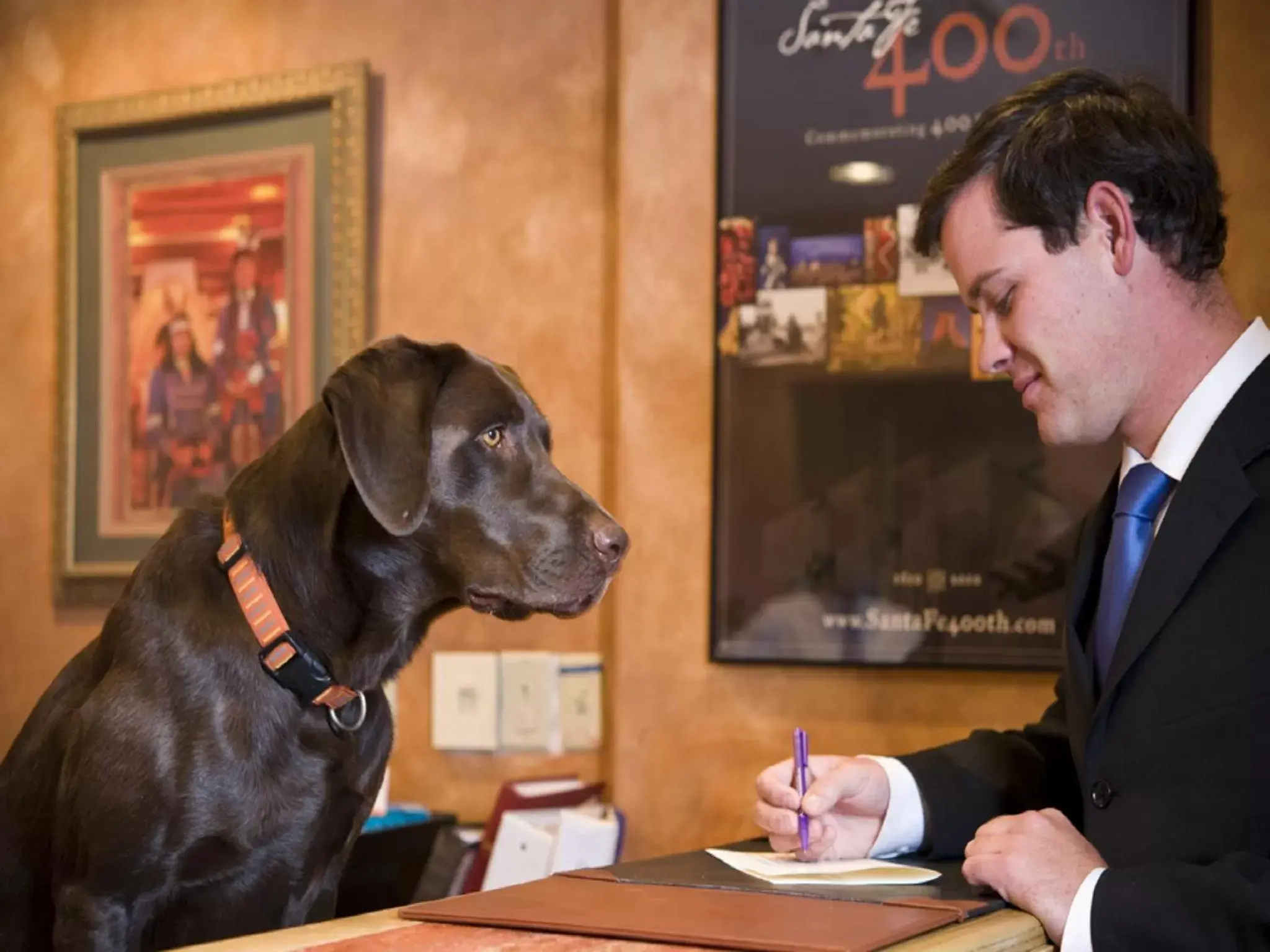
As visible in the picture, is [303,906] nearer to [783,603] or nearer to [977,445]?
[783,603]

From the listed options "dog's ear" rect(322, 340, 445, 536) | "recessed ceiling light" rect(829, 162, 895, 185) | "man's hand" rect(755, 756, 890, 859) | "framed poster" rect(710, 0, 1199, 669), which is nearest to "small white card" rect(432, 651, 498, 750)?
"framed poster" rect(710, 0, 1199, 669)

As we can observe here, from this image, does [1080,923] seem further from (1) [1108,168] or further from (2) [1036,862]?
(1) [1108,168]

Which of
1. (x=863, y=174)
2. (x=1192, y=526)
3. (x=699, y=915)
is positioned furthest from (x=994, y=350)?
(x=863, y=174)

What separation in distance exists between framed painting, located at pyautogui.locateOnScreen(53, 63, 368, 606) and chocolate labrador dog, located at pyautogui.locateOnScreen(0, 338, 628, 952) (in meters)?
1.52

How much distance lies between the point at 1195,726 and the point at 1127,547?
0.75 feet

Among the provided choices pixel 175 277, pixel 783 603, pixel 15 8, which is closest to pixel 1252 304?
pixel 783 603

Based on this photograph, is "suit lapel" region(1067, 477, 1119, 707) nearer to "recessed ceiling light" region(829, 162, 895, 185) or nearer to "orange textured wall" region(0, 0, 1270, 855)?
"orange textured wall" region(0, 0, 1270, 855)

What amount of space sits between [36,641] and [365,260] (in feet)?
4.00

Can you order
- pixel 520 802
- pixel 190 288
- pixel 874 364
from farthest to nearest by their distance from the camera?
pixel 190 288
pixel 520 802
pixel 874 364

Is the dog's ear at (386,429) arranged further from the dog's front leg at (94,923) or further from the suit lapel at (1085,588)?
the suit lapel at (1085,588)

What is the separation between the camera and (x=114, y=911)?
1.49 metres

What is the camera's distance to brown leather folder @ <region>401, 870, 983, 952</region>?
3.31ft

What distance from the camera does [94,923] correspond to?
1485mm

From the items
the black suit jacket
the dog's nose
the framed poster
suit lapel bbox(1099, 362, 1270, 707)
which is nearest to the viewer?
the black suit jacket
